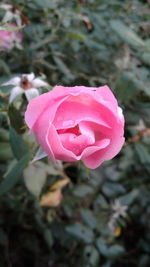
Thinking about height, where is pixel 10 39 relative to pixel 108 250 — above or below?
above

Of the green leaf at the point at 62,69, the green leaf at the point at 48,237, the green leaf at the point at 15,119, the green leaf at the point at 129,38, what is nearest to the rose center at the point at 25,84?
the green leaf at the point at 15,119

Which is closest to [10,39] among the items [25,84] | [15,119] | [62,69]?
[62,69]

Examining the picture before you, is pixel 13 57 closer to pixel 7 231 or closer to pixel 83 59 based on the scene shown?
pixel 83 59

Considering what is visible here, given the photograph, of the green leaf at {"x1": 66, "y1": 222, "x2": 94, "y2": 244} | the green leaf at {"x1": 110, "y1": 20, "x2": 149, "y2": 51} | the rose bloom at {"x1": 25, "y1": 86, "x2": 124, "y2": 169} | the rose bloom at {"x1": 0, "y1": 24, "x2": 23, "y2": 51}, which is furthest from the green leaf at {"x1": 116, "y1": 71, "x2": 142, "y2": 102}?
the rose bloom at {"x1": 25, "y1": 86, "x2": 124, "y2": 169}

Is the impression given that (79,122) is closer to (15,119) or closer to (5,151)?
(15,119)

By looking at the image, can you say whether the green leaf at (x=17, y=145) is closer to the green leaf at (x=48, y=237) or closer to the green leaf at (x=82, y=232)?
the green leaf at (x=82, y=232)

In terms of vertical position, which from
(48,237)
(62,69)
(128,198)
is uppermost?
(62,69)

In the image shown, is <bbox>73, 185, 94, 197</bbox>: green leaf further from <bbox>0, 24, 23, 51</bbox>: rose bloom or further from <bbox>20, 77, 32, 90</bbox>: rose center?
<bbox>20, 77, 32, 90</bbox>: rose center
